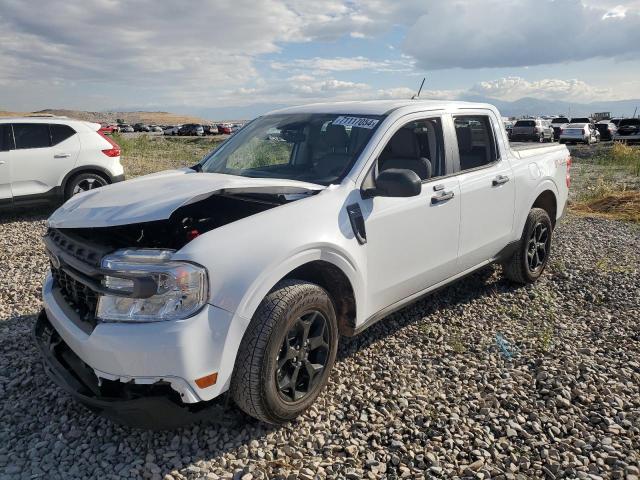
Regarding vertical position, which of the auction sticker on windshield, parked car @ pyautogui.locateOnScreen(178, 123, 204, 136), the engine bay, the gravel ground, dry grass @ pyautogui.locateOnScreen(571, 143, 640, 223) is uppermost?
the auction sticker on windshield

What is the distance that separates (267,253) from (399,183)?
0.95 metres

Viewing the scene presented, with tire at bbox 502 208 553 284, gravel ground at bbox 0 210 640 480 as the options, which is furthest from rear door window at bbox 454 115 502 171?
gravel ground at bbox 0 210 640 480

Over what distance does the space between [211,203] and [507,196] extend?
2641mm

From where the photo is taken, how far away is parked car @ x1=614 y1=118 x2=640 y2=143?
26.4 m

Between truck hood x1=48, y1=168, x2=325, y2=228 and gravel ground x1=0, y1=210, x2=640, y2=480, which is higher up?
truck hood x1=48, y1=168, x2=325, y2=228

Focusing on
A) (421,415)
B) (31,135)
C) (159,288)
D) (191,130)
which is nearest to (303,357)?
(421,415)

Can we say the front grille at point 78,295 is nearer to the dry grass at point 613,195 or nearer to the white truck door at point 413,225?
the white truck door at point 413,225

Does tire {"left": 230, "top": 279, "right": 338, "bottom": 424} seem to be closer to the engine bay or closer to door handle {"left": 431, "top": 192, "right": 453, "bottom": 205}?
the engine bay

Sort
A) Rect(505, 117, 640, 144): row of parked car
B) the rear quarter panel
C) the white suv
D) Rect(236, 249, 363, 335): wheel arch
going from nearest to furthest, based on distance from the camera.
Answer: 1. Rect(236, 249, 363, 335): wheel arch
2. the rear quarter panel
3. the white suv
4. Rect(505, 117, 640, 144): row of parked car

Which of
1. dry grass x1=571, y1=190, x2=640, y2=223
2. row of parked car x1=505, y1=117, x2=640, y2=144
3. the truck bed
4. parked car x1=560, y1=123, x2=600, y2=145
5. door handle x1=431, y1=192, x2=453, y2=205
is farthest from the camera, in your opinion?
parked car x1=560, y1=123, x2=600, y2=145

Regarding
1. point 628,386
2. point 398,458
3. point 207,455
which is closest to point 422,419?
point 398,458

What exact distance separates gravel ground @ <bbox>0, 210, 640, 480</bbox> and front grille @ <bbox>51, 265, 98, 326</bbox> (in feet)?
2.32

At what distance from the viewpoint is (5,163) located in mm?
7918

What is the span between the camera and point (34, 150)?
323 inches
